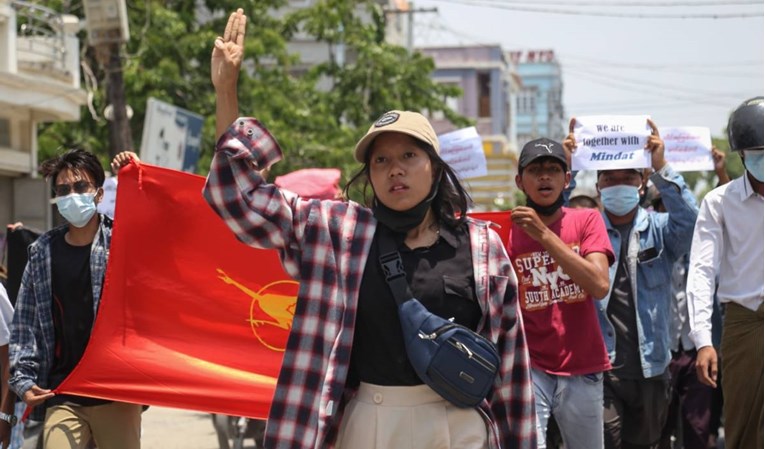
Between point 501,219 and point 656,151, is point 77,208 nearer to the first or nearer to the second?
point 501,219

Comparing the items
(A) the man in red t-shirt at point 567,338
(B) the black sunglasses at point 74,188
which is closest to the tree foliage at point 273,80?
(B) the black sunglasses at point 74,188

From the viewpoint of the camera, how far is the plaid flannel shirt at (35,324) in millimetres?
5750

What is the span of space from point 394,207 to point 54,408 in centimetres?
254

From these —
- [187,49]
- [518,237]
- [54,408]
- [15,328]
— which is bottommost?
[54,408]

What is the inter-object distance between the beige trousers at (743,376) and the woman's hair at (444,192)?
1.81 meters

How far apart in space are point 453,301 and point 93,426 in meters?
2.57

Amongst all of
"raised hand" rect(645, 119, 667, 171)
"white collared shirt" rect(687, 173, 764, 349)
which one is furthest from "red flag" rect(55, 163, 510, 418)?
"white collared shirt" rect(687, 173, 764, 349)

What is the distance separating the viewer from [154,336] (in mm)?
6168

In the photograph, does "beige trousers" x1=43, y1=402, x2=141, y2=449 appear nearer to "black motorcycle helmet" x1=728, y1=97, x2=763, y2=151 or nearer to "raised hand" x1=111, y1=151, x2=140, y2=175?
"raised hand" x1=111, y1=151, x2=140, y2=175

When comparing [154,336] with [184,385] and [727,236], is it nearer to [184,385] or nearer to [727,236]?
[184,385]

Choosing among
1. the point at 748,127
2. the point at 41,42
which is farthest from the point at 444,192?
the point at 41,42

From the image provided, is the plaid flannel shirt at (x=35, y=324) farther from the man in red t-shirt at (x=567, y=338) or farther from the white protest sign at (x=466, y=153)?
the white protest sign at (x=466, y=153)

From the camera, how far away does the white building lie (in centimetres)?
2167

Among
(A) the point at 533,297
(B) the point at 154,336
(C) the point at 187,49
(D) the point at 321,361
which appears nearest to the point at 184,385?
(B) the point at 154,336
